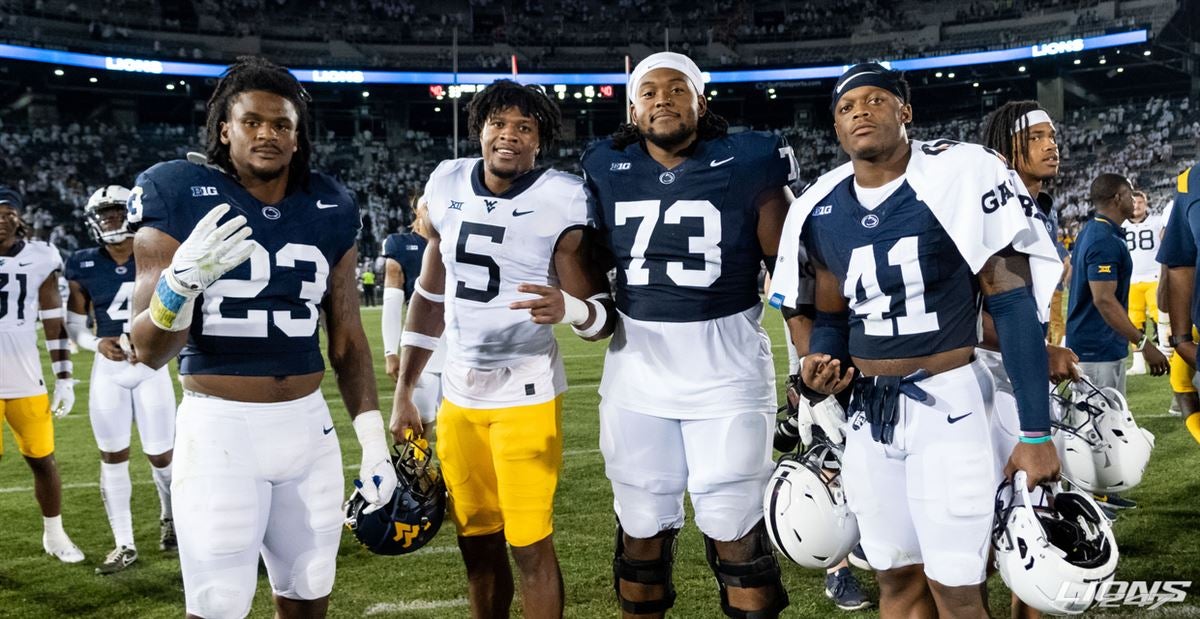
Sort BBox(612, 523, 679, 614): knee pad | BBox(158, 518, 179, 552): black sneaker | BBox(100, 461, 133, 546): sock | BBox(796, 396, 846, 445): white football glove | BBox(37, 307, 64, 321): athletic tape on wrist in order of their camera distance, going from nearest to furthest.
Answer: BBox(796, 396, 846, 445): white football glove
BBox(612, 523, 679, 614): knee pad
BBox(100, 461, 133, 546): sock
BBox(158, 518, 179, 552): black sneaker
BBox(37, 307, 64, 321): athletic tape on wrist

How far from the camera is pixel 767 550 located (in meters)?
3.32

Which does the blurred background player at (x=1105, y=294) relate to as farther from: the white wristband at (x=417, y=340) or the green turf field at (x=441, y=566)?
the white wristband at (x=417, y=340)

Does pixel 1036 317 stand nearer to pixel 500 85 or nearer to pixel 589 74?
pixel 500 85

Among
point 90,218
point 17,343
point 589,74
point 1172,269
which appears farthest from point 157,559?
point 589,74

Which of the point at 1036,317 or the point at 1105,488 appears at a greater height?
the point at 1036,317

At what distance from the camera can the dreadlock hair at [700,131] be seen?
3.50 meters

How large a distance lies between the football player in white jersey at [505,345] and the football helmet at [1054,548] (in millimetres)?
1510

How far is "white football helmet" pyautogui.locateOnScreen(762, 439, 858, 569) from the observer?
3008 mm

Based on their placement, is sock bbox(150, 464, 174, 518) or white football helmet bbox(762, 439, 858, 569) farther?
sock bbox(150, 464, 174, 518)

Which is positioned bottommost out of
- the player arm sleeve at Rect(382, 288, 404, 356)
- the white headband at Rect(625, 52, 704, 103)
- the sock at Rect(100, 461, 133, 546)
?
the sock at Rect(100, 461, 133, 546)

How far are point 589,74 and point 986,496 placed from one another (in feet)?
123

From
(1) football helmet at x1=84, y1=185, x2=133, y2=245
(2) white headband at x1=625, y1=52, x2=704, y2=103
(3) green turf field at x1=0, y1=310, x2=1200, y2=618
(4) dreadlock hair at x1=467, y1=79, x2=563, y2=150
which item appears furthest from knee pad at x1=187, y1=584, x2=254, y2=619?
(1) football helmet at x1=84, y1=185, x2=133, y2=245

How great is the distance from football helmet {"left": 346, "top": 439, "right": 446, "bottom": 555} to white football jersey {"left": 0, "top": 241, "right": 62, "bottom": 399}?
331cm

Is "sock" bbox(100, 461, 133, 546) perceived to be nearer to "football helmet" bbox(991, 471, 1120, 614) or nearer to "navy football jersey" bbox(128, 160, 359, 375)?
"navy football jersey" bbox(128, 160, 359, 375)
